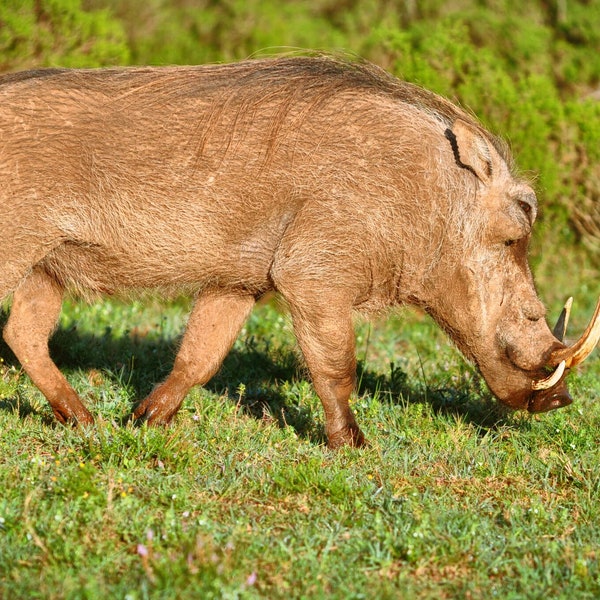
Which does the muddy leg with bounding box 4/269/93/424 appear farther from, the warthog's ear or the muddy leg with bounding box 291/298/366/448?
the warthog's ear

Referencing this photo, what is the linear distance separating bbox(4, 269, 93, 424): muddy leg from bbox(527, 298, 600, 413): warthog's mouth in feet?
5.96

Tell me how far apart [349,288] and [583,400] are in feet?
4.84

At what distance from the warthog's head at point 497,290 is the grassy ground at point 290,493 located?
0.26 meters

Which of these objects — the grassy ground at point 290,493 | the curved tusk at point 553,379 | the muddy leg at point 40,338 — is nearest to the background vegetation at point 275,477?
the grassy ground at point 290,493

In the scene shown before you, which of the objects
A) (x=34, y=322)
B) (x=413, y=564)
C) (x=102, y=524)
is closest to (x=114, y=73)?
(x=34, y=322)

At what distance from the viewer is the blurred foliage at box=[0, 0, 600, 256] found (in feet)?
23.5

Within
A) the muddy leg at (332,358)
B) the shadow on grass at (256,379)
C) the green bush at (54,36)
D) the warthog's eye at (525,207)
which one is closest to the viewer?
the muddy leg at (332,358)

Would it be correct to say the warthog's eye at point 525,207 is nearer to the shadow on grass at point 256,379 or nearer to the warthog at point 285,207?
the warthog at point 285,207

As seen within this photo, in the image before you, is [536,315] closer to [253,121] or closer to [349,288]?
[349,288]

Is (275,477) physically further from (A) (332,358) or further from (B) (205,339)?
(B) (205,339)

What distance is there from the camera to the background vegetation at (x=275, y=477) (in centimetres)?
287

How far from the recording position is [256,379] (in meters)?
4.97

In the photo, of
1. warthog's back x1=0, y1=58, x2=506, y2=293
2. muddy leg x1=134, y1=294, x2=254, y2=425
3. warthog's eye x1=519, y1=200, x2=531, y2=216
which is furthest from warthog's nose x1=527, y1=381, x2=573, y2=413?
muddy leg x1=134, y1=294, x2=254, y2=425

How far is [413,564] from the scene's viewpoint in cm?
300
